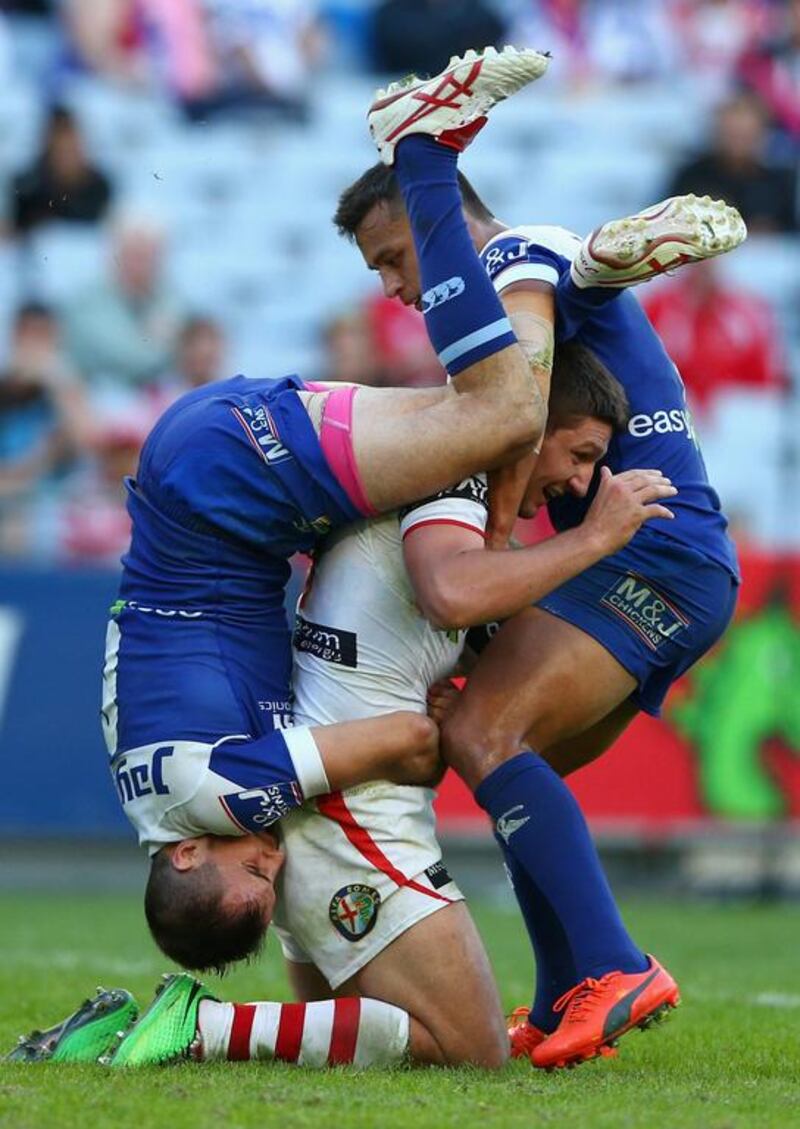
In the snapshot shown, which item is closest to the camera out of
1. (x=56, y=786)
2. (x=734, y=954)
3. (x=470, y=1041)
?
(x=470, y=1041)

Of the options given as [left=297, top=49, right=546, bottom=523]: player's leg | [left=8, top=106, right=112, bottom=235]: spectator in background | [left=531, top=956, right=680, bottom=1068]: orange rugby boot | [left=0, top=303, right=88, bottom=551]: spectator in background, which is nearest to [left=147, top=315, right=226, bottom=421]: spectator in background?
[left=0, top=303, right=88, bottom=551]: spectator in background

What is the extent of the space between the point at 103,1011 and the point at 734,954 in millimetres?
4128

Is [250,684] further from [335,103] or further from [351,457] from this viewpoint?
[335,103]

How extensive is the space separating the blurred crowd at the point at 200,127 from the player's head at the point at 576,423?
675 centimetres

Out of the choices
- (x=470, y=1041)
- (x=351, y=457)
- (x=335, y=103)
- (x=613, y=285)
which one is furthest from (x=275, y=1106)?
(x=335, y=103)

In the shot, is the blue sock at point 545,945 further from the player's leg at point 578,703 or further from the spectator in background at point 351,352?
the spectator in background at point 351,352

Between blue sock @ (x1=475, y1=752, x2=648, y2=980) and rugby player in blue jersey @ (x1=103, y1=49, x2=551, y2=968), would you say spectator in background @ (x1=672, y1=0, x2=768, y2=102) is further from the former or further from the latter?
blue sock @ (x1=475, y1=752, x2=648, y2=980)

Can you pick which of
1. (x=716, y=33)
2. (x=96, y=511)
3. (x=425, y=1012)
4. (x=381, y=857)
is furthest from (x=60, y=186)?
(x=425, y=1012)

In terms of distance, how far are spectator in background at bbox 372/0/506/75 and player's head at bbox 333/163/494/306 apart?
9405 millimetres

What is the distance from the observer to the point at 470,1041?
199 inches

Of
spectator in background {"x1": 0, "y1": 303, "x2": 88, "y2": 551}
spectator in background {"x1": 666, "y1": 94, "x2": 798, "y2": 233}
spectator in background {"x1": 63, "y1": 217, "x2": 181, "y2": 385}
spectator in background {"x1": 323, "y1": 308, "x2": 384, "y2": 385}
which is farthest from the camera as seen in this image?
spectator in background {"x1": 666, "y1": 94, "x2": 798, "y2": 233}

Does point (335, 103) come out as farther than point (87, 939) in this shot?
Yes

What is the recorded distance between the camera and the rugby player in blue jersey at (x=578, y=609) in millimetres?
5000

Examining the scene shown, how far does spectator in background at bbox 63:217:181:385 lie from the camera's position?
1317 cm
